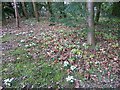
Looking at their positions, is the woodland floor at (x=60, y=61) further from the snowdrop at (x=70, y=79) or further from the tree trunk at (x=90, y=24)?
the tree trunk at (x=90, y=24)

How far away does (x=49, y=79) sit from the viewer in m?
4.27

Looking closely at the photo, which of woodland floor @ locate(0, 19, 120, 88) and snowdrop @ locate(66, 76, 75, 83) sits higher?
woodland floor @ locate(0, 19, 120, 88)

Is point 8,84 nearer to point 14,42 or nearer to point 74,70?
point 74,70

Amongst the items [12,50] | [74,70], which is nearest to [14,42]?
[12,50]

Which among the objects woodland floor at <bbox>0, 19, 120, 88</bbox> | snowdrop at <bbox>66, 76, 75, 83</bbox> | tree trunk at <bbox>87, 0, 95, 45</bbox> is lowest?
snowdrop at <bbox>66, 76, 75, 83</bbox>

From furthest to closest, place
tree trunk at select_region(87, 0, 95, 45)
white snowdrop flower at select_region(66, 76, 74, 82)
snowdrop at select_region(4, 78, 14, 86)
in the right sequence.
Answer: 1. tree trunk at select_region(87, 0, 95, 45)
2. white snowdrop flower at select_region(66, 76, 74, 82)
3. snowdrop at select_region(4, 78, 14, 86)

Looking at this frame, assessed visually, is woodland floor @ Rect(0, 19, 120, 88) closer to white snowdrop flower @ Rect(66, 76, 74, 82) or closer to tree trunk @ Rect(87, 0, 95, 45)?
white snowdrop flower @ Rect(66, 76, 74, 82)

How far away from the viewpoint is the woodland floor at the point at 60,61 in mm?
4211

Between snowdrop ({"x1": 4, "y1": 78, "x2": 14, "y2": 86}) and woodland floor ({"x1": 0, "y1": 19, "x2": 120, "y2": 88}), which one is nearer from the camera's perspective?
snowdrop ({"x1": 4, "y1": 78, "x2": 14, "y2": 86})

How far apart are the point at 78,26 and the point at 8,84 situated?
4279 mm

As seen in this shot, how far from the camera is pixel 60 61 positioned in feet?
16.0

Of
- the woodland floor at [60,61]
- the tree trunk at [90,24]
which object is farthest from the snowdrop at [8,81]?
the tree trunk at [90,24]

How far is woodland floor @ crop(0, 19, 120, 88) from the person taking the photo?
4.21 meters

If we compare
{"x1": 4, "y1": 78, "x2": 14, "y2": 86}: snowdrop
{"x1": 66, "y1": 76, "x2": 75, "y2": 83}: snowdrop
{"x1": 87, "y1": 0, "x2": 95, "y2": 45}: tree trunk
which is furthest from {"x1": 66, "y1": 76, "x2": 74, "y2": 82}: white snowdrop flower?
{"x1": 87, "y1": 0, "x2": 95, "y2": 45}: tree trunk
